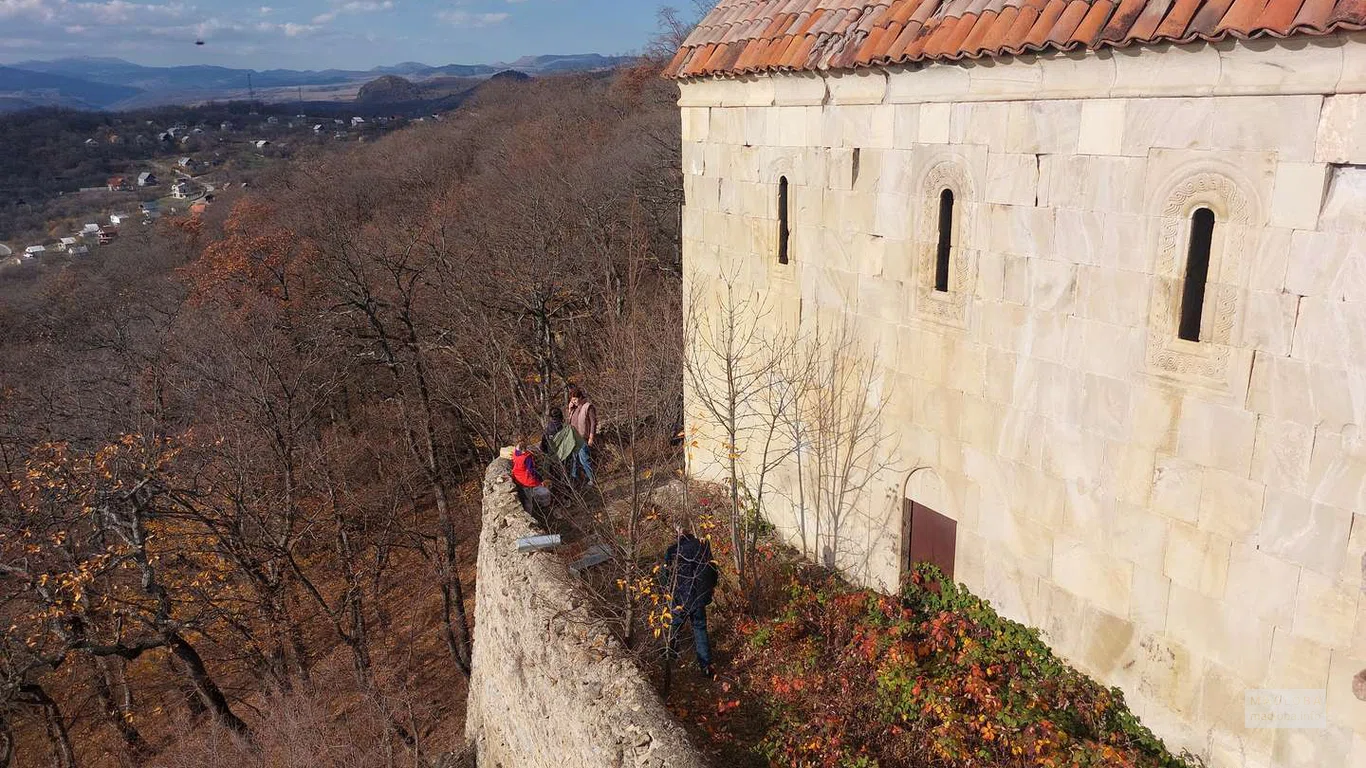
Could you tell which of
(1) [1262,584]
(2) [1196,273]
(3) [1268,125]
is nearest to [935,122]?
(2) [1196,273]

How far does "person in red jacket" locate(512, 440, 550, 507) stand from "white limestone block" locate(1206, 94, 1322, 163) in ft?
25.7

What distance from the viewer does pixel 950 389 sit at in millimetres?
7730

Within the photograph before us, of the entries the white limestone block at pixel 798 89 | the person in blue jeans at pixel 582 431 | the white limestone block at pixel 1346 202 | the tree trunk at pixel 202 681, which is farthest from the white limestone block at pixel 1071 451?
the tree trunk at pixel 202 681

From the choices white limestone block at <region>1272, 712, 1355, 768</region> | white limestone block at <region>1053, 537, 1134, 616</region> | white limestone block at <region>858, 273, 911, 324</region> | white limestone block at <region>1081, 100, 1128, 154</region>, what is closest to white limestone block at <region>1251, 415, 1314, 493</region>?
white limestone block at <region>1053, 537, 1134, 616</region>

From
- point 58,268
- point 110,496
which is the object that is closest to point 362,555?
point 110,496

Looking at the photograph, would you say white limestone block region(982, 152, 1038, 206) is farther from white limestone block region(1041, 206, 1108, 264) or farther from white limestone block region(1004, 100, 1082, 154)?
white limestone block region(1041, 206, 1108, 264)

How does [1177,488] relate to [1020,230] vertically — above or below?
below

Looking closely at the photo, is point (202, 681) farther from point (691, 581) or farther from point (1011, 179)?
point (1011, 179)

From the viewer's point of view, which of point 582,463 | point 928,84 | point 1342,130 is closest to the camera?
point 1342,130

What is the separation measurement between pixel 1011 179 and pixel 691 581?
15.4 ft

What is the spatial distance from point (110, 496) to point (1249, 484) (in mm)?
16238

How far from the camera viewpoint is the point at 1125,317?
241 inches

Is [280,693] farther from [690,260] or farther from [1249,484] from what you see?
[1249,484]

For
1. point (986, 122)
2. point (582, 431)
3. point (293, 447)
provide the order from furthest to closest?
point (293, 447) → point (582, 431) → point (986, 122)
